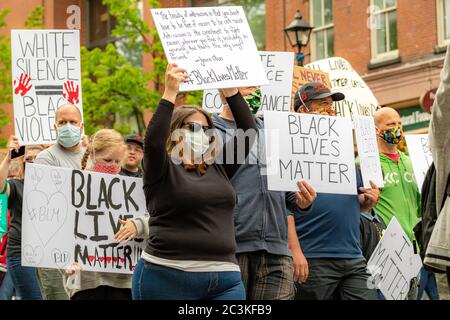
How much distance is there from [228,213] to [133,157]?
253 centimetres

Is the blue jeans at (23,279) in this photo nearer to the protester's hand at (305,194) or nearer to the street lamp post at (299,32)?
the protester's hand at (305,194)

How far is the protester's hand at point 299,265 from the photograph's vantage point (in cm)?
684

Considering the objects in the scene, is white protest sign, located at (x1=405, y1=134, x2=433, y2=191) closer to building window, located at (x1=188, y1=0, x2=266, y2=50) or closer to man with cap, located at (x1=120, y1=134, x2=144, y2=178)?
man with cap, located at (x1=120, y1=134, x2=144, y2=178)

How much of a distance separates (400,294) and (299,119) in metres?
1.74

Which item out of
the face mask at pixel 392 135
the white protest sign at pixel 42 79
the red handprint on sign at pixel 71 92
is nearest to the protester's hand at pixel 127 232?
the white protest sign at pixel 42 79

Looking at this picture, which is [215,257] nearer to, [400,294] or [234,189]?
[234,189]

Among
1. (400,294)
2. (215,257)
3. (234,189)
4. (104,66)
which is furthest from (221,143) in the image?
(104,66)

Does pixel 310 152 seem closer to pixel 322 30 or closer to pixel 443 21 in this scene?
pixel 443 21

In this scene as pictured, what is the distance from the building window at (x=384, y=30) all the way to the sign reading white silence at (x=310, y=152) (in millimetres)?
15560

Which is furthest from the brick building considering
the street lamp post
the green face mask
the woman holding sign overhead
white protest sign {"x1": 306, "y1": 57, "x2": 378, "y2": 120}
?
the woman holding sign overhead

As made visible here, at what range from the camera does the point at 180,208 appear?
5570 millimetres

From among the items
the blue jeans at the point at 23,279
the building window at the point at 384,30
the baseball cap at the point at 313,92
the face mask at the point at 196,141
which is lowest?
the blue jeans at the point at 23,279

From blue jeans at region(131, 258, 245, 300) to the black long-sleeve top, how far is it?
8 centimetres

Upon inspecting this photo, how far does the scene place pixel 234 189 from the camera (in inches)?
247
